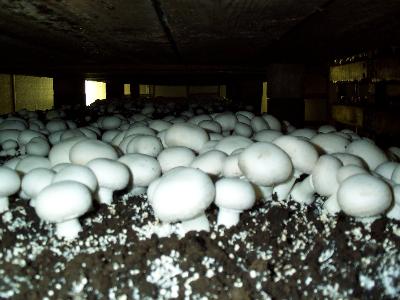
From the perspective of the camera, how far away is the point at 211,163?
163cm

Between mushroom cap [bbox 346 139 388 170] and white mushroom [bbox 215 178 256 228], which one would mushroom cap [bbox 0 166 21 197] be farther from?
mushroom cap [bbox 346 139 388 170]

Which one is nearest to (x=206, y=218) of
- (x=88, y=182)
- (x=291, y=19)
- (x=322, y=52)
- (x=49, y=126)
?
(x=88, y=182)

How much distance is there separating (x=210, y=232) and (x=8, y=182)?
2.62 feet

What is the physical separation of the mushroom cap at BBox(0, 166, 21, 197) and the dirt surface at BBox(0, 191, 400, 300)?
0.09 meters

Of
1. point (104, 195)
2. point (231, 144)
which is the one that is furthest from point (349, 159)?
point (104, 195)

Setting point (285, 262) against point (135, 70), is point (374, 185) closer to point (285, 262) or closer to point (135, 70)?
point (285, 262)

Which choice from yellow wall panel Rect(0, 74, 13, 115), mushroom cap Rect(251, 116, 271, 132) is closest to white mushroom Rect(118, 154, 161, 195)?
mushroom cap Rect(251, 116, 271, 132)

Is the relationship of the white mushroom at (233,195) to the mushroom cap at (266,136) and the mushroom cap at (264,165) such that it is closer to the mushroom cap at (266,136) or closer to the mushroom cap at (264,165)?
the mushroom cap at (264,165)

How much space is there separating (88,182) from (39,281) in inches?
16.4

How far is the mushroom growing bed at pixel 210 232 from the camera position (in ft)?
3.71

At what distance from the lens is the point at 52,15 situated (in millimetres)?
1855

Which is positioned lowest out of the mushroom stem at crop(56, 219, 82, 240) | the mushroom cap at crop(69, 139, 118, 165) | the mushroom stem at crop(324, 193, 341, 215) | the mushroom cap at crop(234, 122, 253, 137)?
the mushroom stem at crop(56, 219, 82, 240)

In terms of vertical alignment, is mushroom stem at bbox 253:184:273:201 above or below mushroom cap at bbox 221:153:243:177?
below

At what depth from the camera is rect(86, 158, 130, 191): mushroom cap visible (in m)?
1.50
